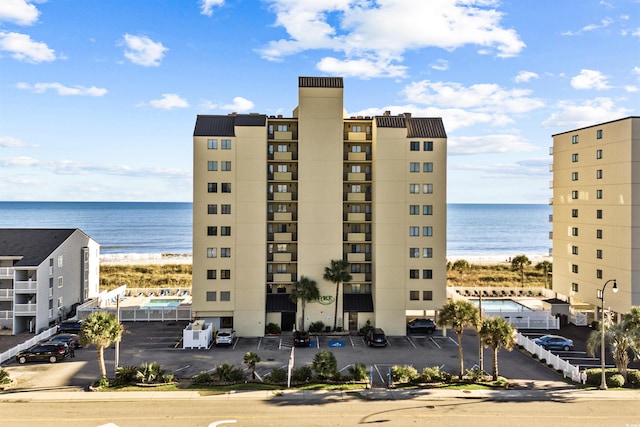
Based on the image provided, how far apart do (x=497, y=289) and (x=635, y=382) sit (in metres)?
35.2

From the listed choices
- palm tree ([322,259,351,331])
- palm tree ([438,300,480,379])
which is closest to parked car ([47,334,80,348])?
palm tree ([322,259,351,331])

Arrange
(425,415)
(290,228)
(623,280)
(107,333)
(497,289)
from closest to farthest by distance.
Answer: (425,415) → (107,333) → (623,280) → (290,228) → (497,289)

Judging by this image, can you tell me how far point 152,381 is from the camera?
31016 millimetres

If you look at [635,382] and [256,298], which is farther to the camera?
[256,298]

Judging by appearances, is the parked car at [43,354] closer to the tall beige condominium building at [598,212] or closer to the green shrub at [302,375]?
the green shrub at [302,375]

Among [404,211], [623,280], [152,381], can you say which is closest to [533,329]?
[623,280]

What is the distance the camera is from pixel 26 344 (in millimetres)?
38906

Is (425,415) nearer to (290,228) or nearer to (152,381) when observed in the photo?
(152,381)

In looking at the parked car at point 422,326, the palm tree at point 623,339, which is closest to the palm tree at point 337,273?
the parked car at point 422,326

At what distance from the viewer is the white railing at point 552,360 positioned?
3300 cm

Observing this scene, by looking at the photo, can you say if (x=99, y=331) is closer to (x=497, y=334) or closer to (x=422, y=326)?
(x=497, y=334)

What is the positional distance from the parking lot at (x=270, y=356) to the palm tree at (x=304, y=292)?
3.89 m

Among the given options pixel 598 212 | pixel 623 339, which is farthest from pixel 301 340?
pixel 598 212

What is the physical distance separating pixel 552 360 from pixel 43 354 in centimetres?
4117
